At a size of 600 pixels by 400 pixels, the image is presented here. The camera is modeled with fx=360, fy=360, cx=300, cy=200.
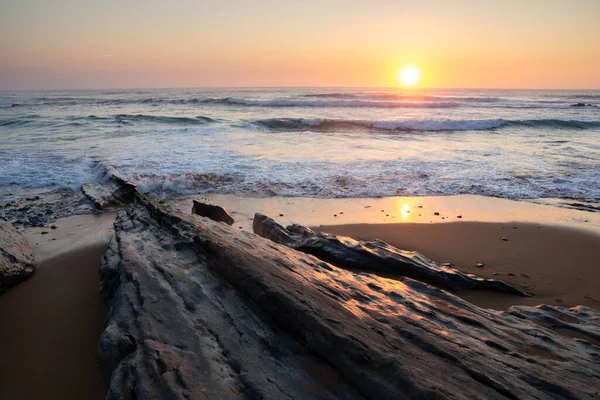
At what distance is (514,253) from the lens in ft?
19.6

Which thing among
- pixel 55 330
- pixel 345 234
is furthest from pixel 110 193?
pixel 345 234

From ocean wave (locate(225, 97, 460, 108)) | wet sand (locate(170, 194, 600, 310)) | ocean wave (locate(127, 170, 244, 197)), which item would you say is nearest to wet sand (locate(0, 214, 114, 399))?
wet sand (locate(170, 194, 600, 310))

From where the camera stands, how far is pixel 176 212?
4934mm

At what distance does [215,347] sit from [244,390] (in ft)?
1.54

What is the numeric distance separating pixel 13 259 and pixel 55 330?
1699 millimetres

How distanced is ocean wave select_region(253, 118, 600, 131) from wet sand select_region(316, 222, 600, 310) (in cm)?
1825

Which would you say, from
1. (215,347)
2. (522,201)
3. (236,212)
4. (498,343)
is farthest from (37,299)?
(522,201)

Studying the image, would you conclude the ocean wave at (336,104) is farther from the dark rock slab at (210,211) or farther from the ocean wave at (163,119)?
the dark rock slab at (210,211)

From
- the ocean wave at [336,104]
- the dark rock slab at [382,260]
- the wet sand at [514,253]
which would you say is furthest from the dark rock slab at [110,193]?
the ocean wave at [336,104]

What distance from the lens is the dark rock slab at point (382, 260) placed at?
485cm

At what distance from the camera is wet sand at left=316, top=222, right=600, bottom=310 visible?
475 cm

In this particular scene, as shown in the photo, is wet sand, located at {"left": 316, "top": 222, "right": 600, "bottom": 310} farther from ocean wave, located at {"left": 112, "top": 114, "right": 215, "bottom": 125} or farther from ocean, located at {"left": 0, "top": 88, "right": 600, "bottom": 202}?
ocean wave, located at {"left": 112, "top": 114, "right": 215, "bottom": 125}

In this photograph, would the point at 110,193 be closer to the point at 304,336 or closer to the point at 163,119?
the point at 304,336

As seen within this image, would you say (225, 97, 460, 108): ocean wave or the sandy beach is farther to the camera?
(225, 97, 460, 108): ocean wave
